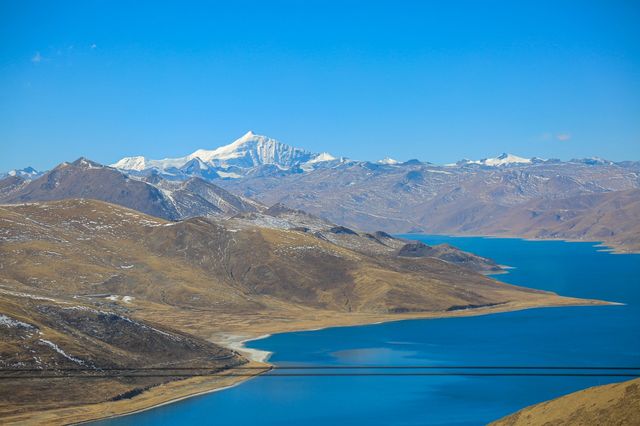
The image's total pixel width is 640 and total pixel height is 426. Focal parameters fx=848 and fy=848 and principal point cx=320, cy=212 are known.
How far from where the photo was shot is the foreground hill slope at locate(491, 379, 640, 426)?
247ft

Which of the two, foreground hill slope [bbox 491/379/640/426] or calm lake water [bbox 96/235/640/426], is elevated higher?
foreground hill slope [bbox 491/379/640/426]

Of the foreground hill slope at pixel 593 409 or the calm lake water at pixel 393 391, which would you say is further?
the calm lake water at pixel 393 391

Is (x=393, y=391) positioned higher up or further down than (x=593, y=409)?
further down

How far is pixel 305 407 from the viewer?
446 feet

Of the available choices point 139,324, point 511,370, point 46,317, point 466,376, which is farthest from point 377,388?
point 46,317

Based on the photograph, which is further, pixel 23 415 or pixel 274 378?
pixel 274 378

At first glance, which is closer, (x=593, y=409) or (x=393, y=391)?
Result: (x=593, y=409)

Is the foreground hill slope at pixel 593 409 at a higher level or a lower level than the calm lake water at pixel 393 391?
higher

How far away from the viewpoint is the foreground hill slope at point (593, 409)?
7538cm

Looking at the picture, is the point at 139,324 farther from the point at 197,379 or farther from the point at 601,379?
the point at 601,379

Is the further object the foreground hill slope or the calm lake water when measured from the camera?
the calm lake water

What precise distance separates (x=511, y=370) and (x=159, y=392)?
67.9 m

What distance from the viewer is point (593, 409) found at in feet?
257

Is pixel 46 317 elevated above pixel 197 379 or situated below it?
above
